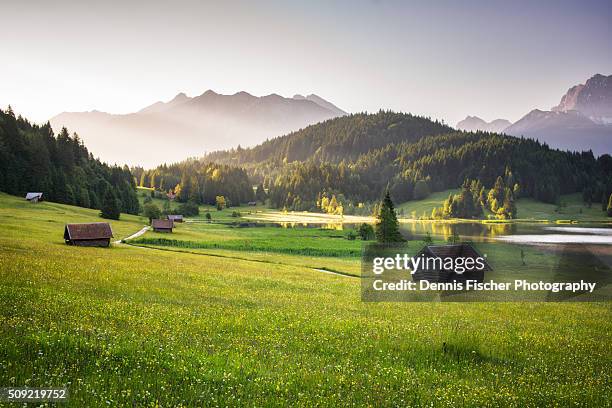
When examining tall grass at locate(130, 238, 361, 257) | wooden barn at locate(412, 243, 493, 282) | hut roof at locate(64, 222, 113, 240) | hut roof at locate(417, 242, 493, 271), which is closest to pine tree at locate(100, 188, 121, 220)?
tall grass at locate(130, 238, 361, 257)

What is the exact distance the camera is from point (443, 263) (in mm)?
35562

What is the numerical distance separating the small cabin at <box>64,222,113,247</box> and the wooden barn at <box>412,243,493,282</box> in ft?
172

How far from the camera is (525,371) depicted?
12227mm

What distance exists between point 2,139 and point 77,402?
556ft

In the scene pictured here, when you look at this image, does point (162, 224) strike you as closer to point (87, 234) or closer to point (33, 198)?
point (33, 198)

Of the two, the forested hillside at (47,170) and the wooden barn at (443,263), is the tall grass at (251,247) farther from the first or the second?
the wooden barn at (443,263)

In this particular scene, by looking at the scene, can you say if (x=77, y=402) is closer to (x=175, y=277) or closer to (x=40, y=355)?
(x=40, y=355)

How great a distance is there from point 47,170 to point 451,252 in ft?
503

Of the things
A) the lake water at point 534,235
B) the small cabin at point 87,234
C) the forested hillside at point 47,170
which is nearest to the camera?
the small cabin at point 87,234

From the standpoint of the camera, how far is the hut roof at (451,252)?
3506cm

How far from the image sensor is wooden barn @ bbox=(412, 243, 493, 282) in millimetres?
35219

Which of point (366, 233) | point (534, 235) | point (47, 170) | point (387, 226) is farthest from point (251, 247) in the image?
point (534, 235)

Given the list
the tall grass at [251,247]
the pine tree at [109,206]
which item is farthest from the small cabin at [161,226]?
the pine tree at [109,206]

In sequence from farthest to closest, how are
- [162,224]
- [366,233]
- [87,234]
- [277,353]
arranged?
[366,233] → [162,224] → [87,234] → [277,353]
